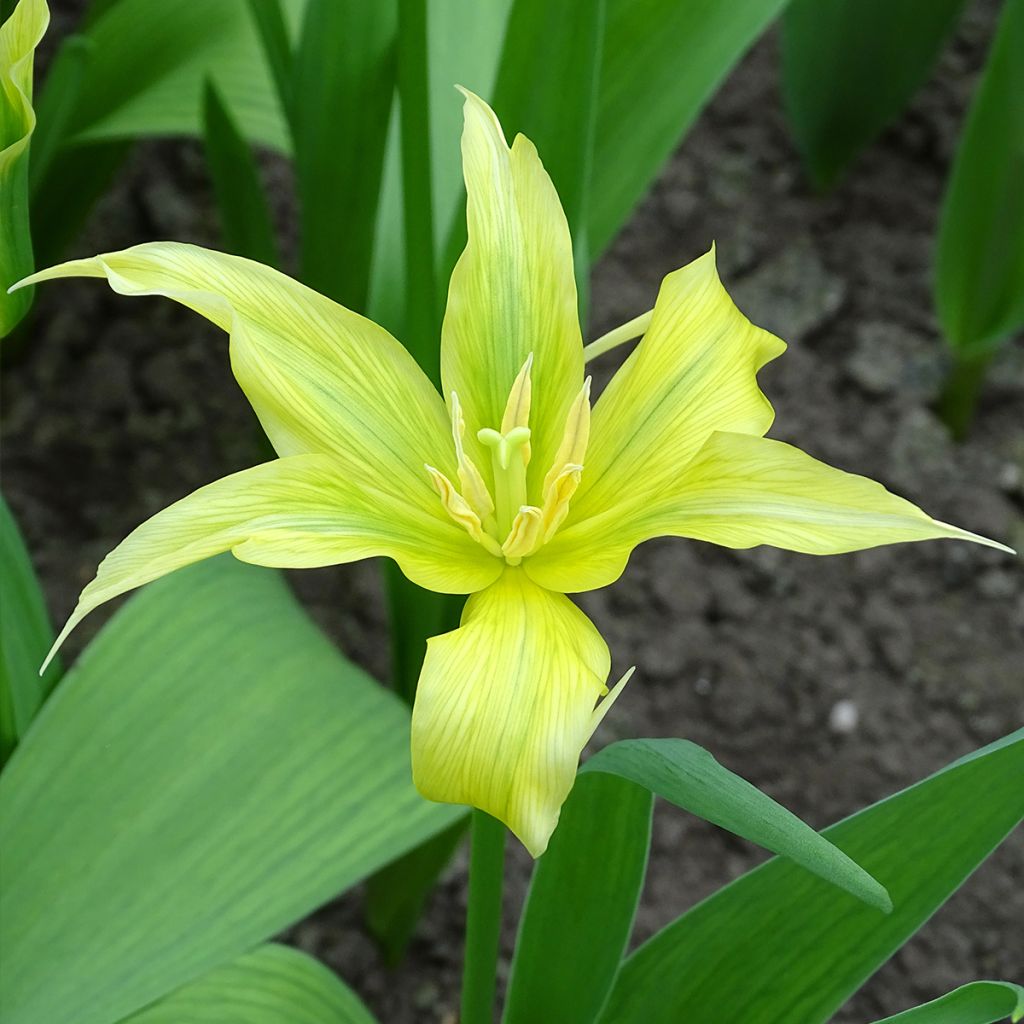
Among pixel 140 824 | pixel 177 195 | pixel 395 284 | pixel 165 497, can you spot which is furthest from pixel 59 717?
pixel 177 195

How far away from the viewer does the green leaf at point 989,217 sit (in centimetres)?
128

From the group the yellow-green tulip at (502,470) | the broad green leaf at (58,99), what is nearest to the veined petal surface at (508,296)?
the yellow-green tulip at (502,470)

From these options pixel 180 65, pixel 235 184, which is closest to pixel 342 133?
pixel 235 184

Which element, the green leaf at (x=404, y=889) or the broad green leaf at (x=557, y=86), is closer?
the broad green leaf at (x=557, y=86)

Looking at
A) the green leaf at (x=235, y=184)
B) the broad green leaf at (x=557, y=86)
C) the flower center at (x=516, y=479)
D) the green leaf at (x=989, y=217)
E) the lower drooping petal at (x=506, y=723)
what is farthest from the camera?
the green leaf at (x=989, y=217)

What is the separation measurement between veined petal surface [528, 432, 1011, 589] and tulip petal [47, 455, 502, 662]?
0.05 m

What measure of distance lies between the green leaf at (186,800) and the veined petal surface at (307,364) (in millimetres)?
234

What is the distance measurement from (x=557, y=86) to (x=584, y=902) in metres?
0.49

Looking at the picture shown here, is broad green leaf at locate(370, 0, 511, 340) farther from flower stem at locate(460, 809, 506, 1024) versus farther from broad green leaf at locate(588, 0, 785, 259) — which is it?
flower stem at locate(460, 809, 506, 1024)

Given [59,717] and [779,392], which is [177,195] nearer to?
[779,392]

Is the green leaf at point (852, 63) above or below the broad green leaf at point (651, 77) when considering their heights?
below

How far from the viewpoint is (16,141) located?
2.03 feet

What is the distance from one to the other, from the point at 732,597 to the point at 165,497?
572 millimetres

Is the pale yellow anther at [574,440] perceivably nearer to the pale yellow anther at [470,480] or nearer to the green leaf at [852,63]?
the pale yellow anther at [470,480]
